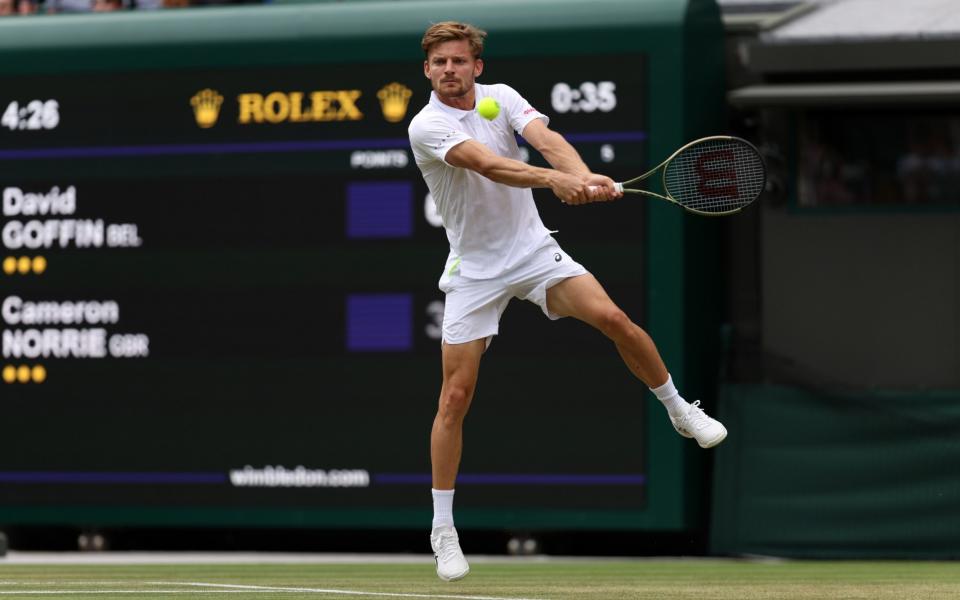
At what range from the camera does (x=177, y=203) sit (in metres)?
15.0

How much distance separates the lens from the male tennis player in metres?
8.72

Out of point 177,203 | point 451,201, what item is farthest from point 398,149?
point 451,201

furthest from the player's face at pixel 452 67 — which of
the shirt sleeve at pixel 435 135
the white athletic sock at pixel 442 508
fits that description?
the white athletic sock at pixel 442 508

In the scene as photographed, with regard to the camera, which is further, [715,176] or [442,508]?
[715,176]

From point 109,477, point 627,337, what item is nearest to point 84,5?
point 109,477

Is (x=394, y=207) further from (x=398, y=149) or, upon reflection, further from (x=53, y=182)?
(x=53, y=182)

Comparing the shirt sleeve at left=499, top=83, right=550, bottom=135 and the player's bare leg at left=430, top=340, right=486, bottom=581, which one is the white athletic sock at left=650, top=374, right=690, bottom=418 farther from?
the shirt sleeve at left=499, top=83, right=550, bottom=135

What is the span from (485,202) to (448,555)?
1.56 meters

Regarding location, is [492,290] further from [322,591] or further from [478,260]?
[322,591]

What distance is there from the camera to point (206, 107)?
15031mm

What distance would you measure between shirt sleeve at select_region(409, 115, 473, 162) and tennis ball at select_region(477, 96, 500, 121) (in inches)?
4.8

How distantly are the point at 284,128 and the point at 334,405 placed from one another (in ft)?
6.80

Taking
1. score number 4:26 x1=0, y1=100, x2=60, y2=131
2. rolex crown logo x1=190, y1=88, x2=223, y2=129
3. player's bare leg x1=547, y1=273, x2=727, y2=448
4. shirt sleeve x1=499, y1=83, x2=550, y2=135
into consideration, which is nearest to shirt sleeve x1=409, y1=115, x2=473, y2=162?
shirt sleeve x1=499, y1=83, x2=550, y2=135

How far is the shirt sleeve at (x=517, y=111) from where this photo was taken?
8859 mm
